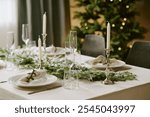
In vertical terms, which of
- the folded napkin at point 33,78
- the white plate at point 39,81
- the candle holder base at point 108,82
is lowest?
the candle holder base at point 108,82

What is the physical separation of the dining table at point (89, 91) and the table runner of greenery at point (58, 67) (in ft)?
0.17

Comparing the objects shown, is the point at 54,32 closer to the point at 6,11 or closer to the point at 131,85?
the point at 6,11

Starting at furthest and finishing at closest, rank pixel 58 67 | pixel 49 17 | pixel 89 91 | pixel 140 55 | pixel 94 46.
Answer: pixel 49 17 → pixel 94 46 → pixel 140 55 → pixel 58 67 → pixel 89 91

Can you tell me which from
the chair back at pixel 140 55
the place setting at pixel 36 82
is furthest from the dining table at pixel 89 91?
the chair back at pixel 140 55

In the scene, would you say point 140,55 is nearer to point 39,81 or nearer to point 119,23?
point 39,81

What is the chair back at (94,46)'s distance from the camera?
337 centimetres

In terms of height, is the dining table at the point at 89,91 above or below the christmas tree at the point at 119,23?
below

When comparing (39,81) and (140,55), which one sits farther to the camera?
(140,55)

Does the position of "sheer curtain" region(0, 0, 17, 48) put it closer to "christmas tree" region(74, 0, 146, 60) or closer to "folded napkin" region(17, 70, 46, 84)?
"christmas tree" region(74, 0, 146, 60)

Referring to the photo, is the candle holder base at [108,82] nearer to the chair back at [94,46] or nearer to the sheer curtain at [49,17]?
the chair back at [94,46]

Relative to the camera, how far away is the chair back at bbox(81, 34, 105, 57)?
11.1 ft

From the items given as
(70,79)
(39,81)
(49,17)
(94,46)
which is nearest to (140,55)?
(94,46)

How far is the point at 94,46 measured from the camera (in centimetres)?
343

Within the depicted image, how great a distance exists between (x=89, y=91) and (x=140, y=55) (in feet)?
3.45
